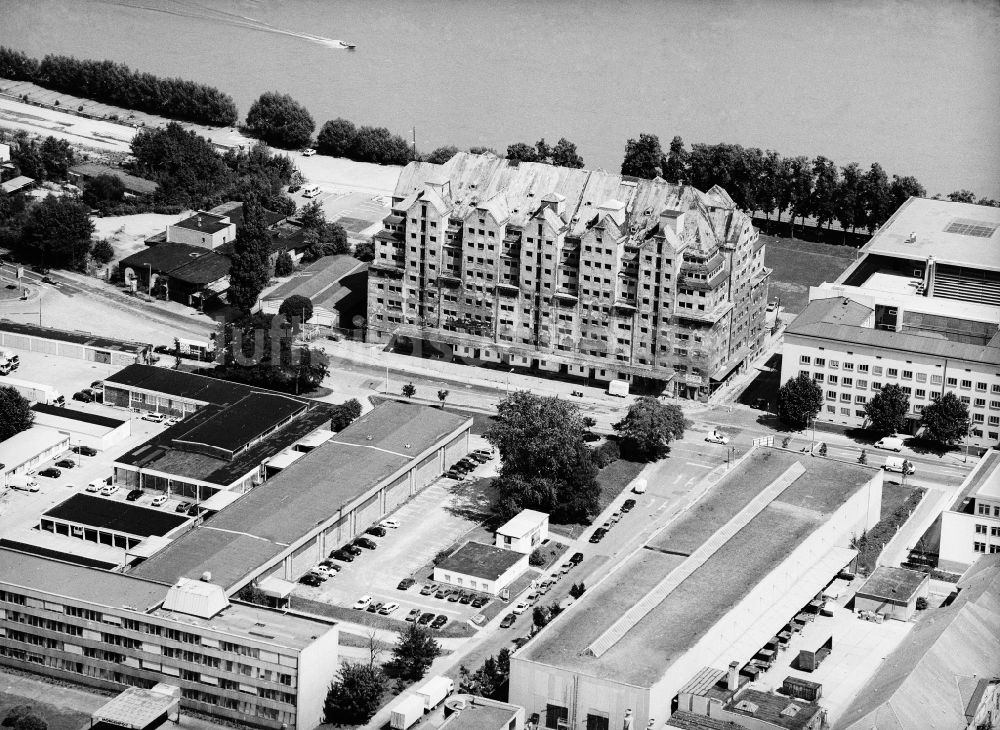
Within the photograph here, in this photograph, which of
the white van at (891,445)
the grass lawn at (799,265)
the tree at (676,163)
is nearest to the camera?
the white van at (891,445)

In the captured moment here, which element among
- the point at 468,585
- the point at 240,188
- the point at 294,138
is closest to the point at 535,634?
the point at 468,585

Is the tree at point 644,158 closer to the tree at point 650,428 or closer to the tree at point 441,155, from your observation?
A: the tree at point 441,155

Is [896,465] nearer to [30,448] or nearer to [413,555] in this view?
[413,555]

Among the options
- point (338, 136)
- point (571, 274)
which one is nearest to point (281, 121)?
point (338, 136)

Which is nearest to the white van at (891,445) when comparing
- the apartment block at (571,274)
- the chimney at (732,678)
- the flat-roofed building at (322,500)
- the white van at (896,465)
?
the white van at (896,465)

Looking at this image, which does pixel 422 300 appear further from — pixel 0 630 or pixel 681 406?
pixel 0 630
